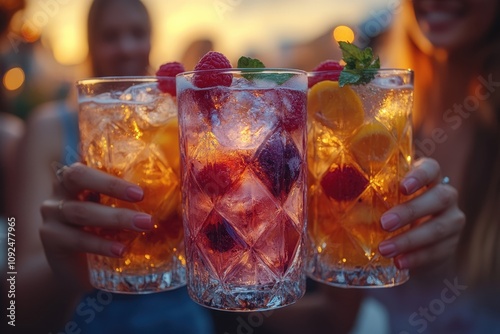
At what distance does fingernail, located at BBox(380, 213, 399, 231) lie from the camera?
121 cm

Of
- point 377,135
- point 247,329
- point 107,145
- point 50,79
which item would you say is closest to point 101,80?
point 107,145

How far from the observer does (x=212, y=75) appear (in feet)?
3.41

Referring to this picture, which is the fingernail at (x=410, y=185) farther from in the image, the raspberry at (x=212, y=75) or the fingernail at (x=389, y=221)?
the raspberry at (x=212, y=75)

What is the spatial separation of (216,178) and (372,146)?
41 centimetres

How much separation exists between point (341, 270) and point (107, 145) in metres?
0.67

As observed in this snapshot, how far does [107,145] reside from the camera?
127 cm

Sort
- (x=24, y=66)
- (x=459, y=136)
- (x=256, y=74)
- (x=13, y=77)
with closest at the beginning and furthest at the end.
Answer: (x=256, y=74) < (x=459, y=136) < (x=13, y=77) < (x=24, y=66)

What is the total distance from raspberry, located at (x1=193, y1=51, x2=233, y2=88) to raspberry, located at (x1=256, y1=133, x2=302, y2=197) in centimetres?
15

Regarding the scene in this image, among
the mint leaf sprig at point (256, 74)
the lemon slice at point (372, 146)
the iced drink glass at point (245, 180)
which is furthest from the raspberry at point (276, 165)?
the lemon slice at point (372, 146)

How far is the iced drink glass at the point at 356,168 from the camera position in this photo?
1.22 m

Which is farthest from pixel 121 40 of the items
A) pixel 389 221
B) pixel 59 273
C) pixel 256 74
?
pixel 389 221

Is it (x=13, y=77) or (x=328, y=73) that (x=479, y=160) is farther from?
(x=13, y=77)

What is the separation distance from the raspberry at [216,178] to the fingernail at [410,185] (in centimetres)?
47

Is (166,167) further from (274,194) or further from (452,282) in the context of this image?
(452,282)
